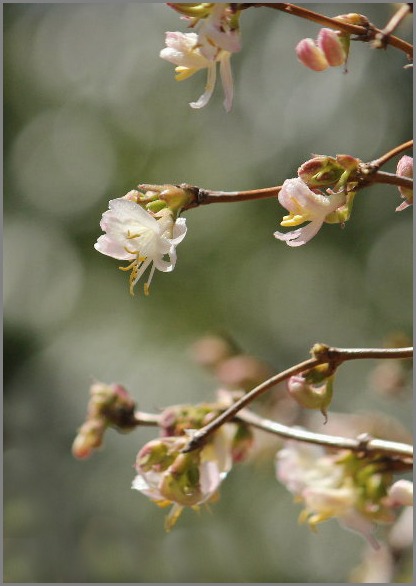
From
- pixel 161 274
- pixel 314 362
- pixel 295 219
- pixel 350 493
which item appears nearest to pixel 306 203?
pixel 295 219

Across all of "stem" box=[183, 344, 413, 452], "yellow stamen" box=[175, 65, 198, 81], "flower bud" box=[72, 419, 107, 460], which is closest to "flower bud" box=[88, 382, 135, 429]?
"flower bud" box=[72, 419, 107, 460]

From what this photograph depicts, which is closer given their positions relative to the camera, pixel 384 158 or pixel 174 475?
pixel 384 158

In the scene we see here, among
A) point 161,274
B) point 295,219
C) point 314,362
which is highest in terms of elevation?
point 295,219

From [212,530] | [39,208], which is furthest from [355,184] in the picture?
[39,208]

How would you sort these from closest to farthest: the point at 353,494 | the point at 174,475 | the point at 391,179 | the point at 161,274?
the point at 391,179 → the point at 174,475 → the point at 353,494 → the point at 161,274

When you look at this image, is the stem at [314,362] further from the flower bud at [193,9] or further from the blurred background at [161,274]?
the blurred background at [161,274]

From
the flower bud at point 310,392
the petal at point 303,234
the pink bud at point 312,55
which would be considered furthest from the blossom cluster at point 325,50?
the flower bud at point 310,392

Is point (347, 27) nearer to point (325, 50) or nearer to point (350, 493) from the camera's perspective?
point (325, 50)

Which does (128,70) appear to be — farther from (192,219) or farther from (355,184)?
(355,184)
